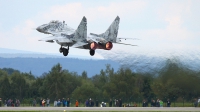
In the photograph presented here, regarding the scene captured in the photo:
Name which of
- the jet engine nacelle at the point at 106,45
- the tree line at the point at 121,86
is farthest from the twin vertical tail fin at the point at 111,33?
the tree line at the point at 121,86

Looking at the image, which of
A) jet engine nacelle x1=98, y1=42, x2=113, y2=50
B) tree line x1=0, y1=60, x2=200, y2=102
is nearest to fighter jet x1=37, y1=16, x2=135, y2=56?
jet engine nacelle x1=98, y1=42, x2=113, y2=50

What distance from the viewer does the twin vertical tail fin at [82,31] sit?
50250mm

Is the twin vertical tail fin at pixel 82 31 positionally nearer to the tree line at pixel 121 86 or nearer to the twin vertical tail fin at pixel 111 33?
the twin vertical tail fin at pixel 111 33

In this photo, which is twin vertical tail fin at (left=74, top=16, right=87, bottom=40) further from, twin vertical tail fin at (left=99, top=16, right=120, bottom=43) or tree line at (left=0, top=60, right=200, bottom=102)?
tree line at (left=0, top=60, right=200, bottom=102)

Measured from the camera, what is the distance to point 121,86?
79500mm

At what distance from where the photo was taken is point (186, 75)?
167ft

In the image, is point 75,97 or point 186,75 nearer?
point 186,75

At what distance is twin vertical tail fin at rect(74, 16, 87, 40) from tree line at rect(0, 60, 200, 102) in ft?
20.1

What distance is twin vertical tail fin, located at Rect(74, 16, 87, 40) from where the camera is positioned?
50250mm

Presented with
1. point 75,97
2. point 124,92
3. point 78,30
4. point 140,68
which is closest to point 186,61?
point 140,68

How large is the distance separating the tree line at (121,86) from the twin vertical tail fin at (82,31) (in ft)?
20.1

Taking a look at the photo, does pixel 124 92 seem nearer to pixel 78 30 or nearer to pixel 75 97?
pixel 75 97

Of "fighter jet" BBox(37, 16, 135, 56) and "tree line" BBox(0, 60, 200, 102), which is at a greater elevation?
"fighter jet" BBox(37, 16, 135, 56)

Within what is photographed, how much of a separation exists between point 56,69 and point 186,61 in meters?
59.0
